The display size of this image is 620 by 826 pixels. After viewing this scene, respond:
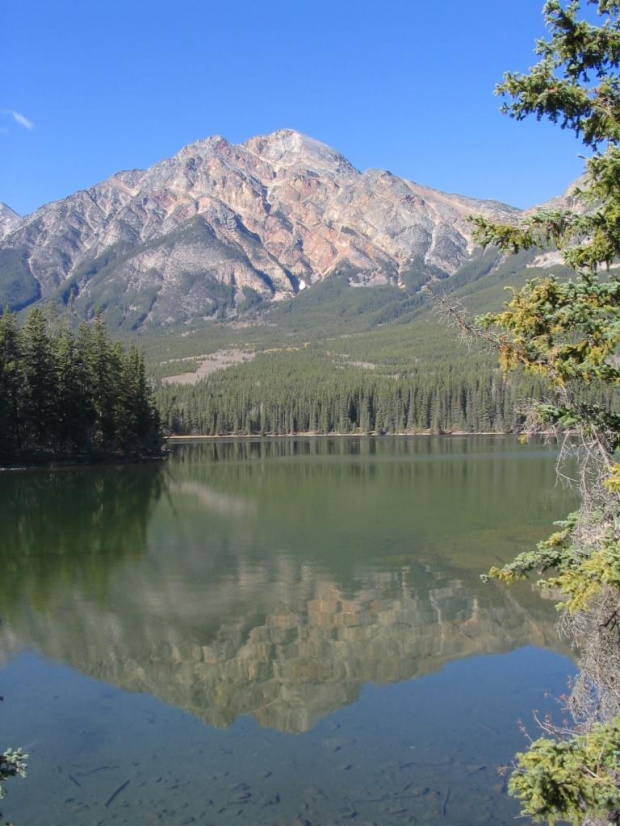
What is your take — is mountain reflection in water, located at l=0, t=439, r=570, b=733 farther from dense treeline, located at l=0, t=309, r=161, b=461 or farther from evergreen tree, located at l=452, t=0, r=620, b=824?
dense treeline, located at l=0, t=309, r=161, b=461

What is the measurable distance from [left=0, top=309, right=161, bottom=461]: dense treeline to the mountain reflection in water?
19.5 meters

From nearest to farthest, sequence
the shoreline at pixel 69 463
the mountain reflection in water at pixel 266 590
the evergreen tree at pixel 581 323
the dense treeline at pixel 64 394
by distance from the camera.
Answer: the evergreen tree at pixel 581 323
the mountain reflection in water at pixel 266 590
the shoreline at pixel 69 463
the dense treeline at pixel 64 394

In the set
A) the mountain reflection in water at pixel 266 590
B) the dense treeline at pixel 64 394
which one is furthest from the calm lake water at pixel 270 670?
the dense treeline at pixel 64 394

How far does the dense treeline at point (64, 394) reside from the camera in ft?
254

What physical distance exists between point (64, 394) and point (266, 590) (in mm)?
60607

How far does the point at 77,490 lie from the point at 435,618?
4419 centimetres

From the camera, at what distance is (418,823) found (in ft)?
41.4

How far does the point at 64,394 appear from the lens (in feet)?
270

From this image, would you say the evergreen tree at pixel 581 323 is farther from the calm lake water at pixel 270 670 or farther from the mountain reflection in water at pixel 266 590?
the mountain reflection in water at pixel 266 590

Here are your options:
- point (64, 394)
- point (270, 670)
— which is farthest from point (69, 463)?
point (270, 670)

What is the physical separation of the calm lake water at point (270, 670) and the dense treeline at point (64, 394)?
121 ft

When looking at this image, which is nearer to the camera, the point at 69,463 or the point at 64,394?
the point at 64,394

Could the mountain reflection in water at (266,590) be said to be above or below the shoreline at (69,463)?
below

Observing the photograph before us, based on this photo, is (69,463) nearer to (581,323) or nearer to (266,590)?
(266,590)
